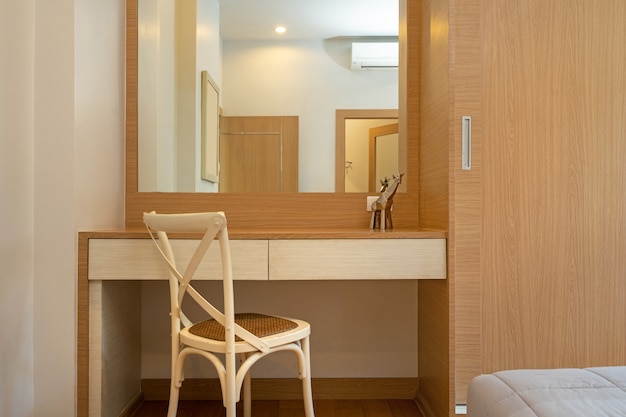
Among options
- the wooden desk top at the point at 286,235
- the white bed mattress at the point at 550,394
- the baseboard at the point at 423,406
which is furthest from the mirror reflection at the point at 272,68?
the white bed mattress at the point at 550,394

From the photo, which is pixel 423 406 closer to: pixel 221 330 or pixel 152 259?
pixel 221 330

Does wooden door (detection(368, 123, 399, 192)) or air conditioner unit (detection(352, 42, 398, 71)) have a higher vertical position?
air conditioner unit (detection(352, 42, 398, 71))

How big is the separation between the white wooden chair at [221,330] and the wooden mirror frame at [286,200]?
1.82ft

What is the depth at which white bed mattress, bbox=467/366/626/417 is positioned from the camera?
2.79 feet

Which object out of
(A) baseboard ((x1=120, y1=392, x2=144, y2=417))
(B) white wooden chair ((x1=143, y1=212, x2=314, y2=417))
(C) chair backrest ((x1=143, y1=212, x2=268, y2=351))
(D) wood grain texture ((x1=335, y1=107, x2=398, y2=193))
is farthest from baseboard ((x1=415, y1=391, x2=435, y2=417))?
(A) baseboard ((x1=120, y1=392, x2=144, y2=417))

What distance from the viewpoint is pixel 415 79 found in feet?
7.74

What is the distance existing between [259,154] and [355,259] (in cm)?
80

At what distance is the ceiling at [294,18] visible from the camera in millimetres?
2414

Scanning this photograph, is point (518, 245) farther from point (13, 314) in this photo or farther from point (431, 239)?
point (13, 314)

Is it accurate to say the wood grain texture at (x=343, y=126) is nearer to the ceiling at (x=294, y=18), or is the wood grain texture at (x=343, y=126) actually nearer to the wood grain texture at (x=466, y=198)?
the ceiling at (x=294, y=18)

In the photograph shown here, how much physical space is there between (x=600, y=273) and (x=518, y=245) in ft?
1.07

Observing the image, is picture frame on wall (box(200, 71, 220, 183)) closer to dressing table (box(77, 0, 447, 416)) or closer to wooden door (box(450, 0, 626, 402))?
dressing table (box(77, 0, 447, 416))

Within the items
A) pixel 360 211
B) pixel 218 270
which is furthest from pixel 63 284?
pixel 360 211

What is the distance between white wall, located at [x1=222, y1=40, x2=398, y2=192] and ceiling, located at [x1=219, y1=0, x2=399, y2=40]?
0.14ft
